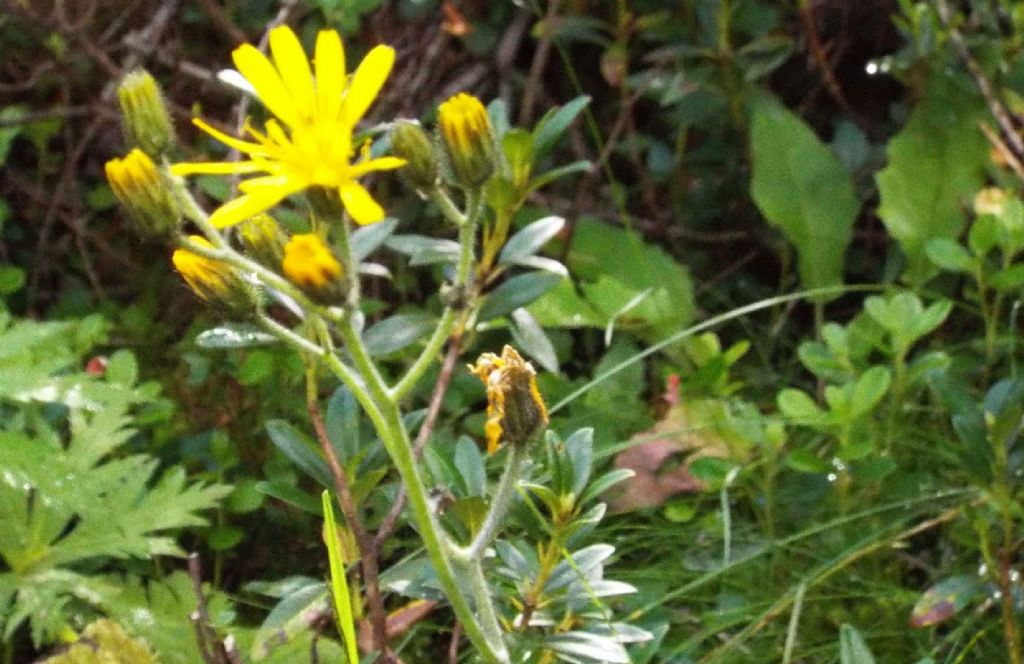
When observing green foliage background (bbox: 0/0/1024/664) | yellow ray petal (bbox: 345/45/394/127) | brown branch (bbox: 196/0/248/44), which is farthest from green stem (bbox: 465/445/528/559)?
brown branch (bbox: 196/0/248/44)

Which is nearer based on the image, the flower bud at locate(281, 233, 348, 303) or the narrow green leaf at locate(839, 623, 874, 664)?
the flower bud at locate(281, 233, 348, 303)

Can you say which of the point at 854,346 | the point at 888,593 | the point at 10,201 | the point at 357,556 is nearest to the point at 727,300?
the point at 854,346

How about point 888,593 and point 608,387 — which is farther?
point 608,387

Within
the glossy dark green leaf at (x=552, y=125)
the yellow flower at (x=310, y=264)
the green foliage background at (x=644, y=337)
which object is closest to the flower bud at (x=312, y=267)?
the yellow flower at (x=310, y=264)

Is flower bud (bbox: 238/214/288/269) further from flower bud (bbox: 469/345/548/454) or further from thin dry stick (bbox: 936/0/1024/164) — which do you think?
thin dry stick (bbox: 936/0/1024/164)

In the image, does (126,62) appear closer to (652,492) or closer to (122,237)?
(122,237)

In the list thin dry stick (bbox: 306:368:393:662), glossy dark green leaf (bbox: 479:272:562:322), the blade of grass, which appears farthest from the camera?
glossy dark green leaf (bbox: 479:272:562:322)

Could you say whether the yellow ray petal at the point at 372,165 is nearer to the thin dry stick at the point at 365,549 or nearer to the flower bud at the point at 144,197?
the flower bud at the point at 144,197
